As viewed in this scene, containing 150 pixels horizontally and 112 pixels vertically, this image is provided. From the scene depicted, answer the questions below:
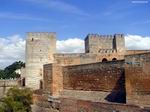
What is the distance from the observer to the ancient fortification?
13.9 meters

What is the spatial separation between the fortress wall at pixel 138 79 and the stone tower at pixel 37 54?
9939 mm

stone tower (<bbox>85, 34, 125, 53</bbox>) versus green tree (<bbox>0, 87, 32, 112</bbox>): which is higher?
stone tower (<bbox>85, 34, 125, 53</bbox>)

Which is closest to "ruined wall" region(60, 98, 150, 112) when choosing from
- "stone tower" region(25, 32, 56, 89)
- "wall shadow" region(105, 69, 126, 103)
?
"wall shadow" region(105, 69, 126, 103)

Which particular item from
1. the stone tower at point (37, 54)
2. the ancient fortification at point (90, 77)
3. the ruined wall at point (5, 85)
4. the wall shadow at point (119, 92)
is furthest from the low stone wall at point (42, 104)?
the ruined wall at point (5, 85)

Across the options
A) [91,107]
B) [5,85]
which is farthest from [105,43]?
[91,107]

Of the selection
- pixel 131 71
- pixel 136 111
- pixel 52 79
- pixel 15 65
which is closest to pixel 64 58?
pixel 52 79

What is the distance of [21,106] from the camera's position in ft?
70.4

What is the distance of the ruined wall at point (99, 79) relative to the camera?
16062 millimetres

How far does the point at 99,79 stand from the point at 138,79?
3746 millimetres

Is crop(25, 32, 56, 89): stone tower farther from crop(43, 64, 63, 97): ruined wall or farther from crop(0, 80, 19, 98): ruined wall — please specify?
crop(0, 80, 19, 98): ruined wall

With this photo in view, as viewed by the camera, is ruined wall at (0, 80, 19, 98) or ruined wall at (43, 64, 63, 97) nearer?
ruined wall at (43, 64, 63, 97)

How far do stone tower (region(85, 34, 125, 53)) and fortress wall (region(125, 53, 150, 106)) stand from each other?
13009mm

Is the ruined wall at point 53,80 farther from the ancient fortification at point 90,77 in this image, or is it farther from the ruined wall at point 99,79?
the ruined wall at point 99,79

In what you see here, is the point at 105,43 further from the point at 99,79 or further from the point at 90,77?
the point at 99,79
